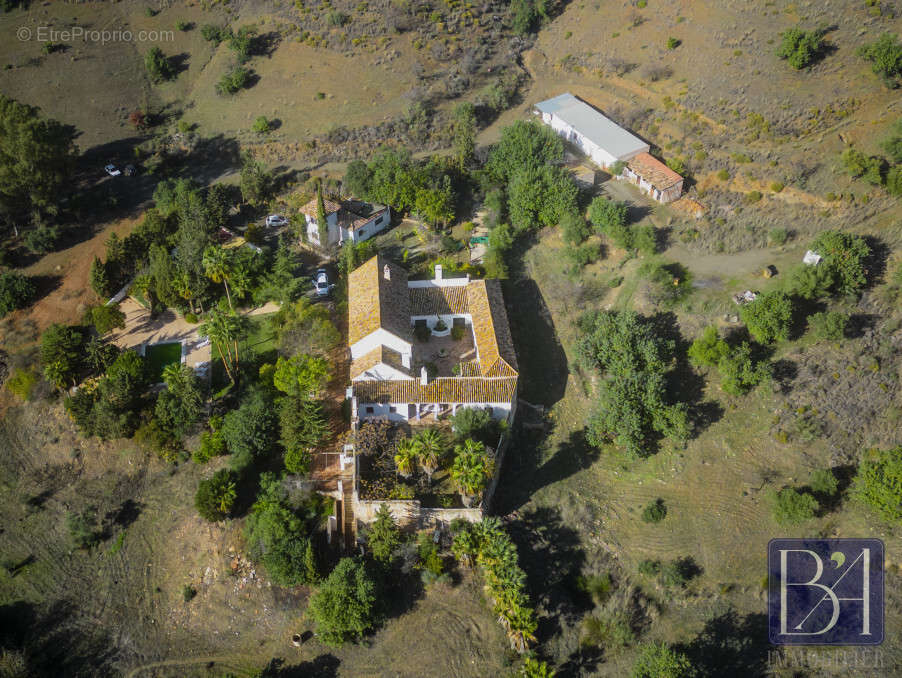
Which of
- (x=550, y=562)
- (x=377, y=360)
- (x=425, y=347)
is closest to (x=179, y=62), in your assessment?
(x=425, y=347)

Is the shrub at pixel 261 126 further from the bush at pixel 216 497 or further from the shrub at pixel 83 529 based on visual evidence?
the shrub at pixel 83 529

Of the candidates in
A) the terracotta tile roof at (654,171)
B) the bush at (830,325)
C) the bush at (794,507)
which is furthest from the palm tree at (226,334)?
the bush at (830,325)

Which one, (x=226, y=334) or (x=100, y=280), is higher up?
(x=226, y=334)

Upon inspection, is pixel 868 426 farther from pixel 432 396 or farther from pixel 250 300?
pixel 250 300

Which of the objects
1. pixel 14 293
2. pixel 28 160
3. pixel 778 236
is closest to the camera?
pixel 778 236

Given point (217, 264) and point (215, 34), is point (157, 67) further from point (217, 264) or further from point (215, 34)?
point (217, 264)

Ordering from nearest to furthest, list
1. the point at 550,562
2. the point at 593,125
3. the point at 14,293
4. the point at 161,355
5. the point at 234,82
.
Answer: the point at 550,562
the point at 161,355
the point at 14,293
the point at 593,125
the point at 234,82

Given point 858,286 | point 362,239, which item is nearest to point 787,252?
point 858,286
